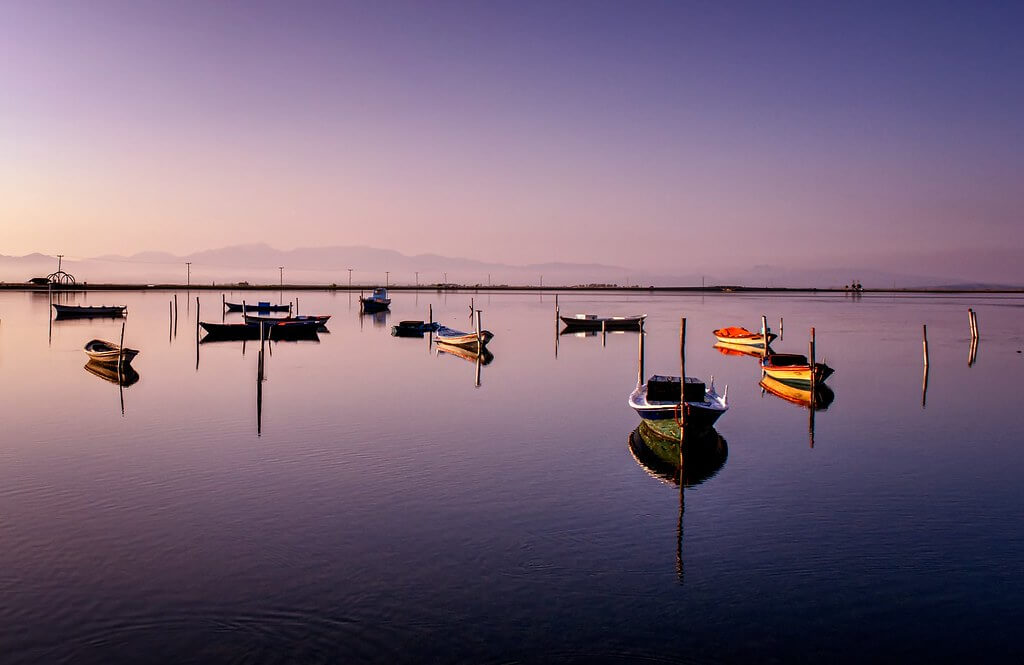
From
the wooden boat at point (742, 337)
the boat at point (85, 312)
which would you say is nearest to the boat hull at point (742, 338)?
the wooden boat at point (742, 337)

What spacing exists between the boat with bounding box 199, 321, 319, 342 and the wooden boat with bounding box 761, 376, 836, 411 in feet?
137

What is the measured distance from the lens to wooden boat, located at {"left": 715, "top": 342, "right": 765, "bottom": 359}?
56.2 metres

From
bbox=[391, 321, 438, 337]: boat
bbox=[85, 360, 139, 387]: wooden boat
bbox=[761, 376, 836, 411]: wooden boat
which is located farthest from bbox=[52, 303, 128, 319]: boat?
bbox=[761, 376, 836, 411]: wooden boat

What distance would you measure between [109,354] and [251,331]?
27.1 m

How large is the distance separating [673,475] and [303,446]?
36.3ft

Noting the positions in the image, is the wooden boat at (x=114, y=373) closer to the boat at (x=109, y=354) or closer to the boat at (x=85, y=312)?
the boat at (x=109, y=354)

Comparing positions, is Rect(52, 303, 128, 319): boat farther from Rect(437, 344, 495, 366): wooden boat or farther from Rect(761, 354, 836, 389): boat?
Rect(761, 354, 836, 389): boat

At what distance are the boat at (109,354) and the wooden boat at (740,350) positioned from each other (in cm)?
3946

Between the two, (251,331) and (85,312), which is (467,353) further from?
(85,312)

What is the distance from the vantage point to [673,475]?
1991 centimetres

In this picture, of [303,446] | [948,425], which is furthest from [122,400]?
[948,425]

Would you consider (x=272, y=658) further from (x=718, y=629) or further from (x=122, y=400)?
(x=122, y=400)

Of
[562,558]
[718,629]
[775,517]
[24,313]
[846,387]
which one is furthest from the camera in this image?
[24,313]

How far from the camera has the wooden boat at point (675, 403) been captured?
21.4 metres
